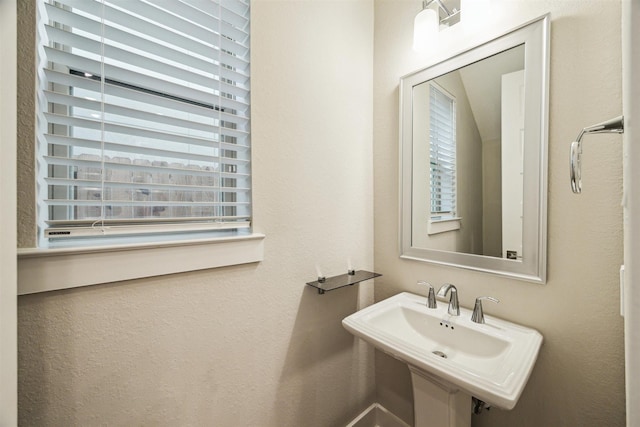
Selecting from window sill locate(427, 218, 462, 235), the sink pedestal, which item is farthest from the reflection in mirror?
the sink pedestal

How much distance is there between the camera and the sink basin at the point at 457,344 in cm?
67

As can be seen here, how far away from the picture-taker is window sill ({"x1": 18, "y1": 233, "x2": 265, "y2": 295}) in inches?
24.1

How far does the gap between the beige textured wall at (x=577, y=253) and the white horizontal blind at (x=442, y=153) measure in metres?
0.26

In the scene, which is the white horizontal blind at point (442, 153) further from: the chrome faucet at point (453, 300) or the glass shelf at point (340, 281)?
the glass shelf at point (340, 281)

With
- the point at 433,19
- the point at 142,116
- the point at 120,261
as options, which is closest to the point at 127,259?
the point at 120,261

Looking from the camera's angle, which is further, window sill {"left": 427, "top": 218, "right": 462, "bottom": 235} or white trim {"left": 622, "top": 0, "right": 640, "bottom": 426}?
window sill {"left": 427, "top": 218, "right": 462, "bottom": 235}

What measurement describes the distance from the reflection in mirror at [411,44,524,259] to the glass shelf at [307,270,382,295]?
0.31 metres

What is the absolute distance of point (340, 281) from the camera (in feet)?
3.93

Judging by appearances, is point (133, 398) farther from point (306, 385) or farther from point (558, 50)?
point (558, 50)

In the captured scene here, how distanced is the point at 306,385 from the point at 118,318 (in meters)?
0.81

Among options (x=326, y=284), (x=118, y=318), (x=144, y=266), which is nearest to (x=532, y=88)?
(x=326, y=284)

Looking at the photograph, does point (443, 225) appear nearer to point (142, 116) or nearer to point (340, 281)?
point (340, 281)

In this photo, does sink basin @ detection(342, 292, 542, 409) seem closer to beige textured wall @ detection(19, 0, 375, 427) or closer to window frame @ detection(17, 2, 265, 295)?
beige textured wall @ detection(19, 0, 375, 427)

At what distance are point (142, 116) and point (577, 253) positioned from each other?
1.43m
